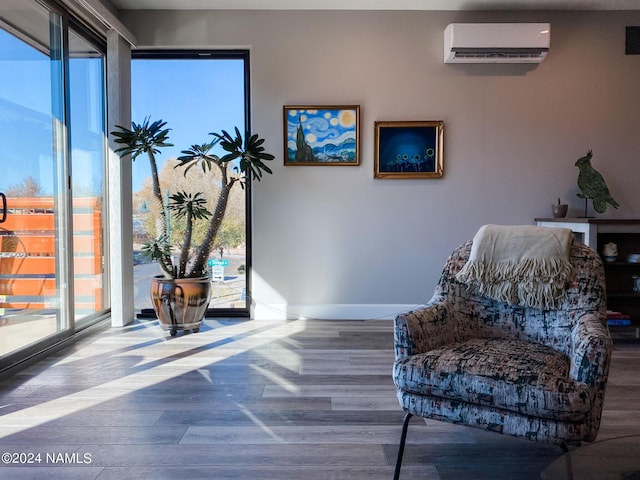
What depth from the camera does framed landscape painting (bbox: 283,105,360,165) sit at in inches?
156

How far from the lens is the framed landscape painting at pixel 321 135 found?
13.0ft

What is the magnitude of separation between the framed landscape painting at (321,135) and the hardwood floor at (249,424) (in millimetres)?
1752

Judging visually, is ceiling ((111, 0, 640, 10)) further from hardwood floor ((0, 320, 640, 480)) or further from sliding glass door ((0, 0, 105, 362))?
hardwood floor ((0, 320, 640, 480))

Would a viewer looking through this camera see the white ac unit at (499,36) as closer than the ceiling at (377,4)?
Yes

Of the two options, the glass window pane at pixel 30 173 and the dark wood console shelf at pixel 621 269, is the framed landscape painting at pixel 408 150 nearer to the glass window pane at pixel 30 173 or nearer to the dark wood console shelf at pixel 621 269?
the dark wood console shelf at pixel 621 269

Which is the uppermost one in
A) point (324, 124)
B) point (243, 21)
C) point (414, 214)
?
point (243, 21)

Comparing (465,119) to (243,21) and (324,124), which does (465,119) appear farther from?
(243,21)

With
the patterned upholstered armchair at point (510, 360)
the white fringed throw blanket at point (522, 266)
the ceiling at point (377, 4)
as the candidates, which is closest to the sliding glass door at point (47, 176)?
the ceiling at point (377, 4)

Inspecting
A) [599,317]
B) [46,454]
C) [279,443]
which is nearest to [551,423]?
[599,317]

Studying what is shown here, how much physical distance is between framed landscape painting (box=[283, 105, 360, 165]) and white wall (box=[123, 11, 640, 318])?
0.08 metres

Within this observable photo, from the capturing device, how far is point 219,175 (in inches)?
163

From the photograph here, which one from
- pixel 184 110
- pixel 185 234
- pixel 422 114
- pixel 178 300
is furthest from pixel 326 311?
pixel 184 110

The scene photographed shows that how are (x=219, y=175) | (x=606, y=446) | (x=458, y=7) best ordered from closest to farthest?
(x=606, y=446)
(x=458, y=7)
(x=219, y=175)

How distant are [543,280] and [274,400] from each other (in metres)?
1.44
